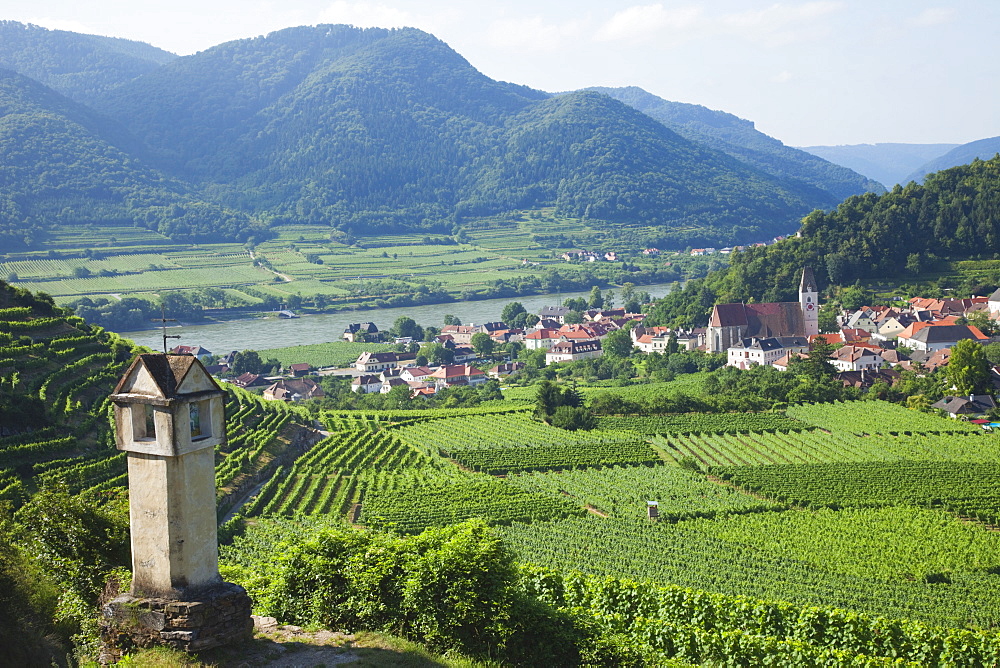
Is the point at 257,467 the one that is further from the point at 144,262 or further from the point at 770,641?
the point at 144,262

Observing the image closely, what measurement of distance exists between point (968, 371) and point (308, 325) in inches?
2409

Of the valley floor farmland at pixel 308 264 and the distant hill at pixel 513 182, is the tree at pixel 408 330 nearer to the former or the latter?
the valley floor farmland at pixel 308 264

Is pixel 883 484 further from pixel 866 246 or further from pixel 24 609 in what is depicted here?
pixel 866 246

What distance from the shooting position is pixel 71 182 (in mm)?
135875

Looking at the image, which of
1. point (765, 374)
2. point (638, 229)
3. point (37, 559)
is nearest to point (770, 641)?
point (37, 559)

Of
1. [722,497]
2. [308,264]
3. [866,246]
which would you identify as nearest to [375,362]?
[866,246]

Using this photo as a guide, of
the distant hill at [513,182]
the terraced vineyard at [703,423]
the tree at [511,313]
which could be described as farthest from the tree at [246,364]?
the distant hill at [513,182]

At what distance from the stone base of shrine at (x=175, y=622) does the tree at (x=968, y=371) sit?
40483 mm

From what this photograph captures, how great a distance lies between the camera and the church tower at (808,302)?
207 feet

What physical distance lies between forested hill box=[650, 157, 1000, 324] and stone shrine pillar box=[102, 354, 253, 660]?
61583mm

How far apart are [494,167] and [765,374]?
150 meters

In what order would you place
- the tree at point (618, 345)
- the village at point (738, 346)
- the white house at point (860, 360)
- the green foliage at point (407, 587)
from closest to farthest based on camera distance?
the green foliage at point (407, 587), the white house at point (860, 360), the village at point (738, 346), the tree at point (618, 345)

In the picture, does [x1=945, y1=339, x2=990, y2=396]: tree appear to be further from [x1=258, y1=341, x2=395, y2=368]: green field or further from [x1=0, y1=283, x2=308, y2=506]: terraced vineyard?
[x1=258, y1=341, x2=395, y2=368]: green field

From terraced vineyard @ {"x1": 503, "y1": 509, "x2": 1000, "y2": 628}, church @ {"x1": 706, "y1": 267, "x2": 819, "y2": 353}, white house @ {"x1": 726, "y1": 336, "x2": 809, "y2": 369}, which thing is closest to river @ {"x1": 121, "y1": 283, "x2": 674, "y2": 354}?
church @ {"x1": 706, "y1": 267, "x2": 819, "y2": 353}
